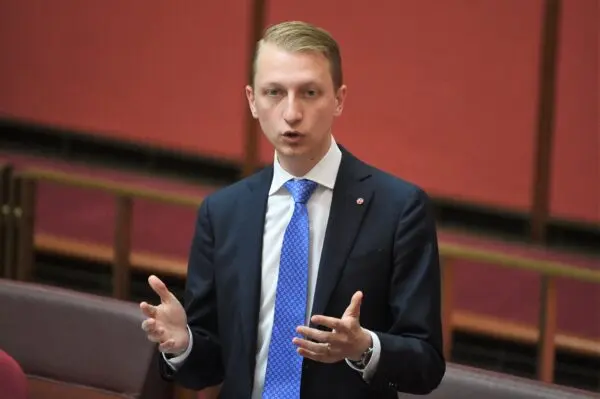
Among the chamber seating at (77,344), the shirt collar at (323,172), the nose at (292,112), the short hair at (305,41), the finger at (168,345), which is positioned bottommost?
the chamber seating at (77,344)

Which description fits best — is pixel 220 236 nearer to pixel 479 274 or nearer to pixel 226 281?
pixel 226 281

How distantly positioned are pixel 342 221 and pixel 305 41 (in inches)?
10.2

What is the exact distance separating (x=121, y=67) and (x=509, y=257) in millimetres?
2814

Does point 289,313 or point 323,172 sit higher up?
point 323,172

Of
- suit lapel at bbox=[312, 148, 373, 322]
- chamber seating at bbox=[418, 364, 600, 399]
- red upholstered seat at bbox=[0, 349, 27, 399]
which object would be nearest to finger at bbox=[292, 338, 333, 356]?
suit lapel at bbox=[312, 148, 373, 322]

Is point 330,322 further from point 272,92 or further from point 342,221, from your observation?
point 272,92

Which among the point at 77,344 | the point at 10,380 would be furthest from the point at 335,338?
the point at 77,344

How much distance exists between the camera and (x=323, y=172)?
163 centimetres

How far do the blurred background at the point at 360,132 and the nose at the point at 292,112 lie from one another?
1.80 m

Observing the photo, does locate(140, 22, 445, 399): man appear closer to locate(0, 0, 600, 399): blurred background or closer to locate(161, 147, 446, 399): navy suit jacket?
locate(161, 147, 446, 399): navy suit jacket

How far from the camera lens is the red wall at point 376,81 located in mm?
4301

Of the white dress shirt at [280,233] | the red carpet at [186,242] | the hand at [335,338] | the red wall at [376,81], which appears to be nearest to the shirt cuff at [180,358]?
the white dress shirt at [280,233]

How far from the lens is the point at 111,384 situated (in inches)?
107

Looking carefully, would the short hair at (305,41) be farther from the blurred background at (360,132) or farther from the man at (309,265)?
the blurred background at (360,132)
